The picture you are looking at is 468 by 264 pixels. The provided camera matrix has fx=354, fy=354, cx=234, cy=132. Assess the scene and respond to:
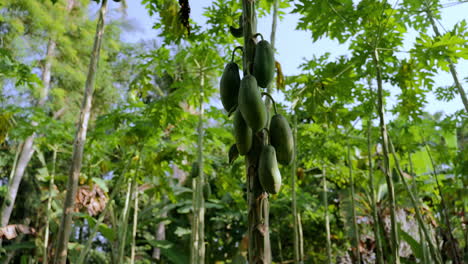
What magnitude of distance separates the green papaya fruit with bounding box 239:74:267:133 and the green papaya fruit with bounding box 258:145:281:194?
80mm

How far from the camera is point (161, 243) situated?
23.9ft

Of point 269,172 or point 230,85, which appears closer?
point 269,172

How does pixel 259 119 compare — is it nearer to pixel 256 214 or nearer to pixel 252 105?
pixel 252 105

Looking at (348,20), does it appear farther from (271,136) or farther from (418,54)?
(271,136)

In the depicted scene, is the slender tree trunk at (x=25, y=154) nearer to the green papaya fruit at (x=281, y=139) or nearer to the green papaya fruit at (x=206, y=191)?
the green papaya fruit at (x=206, y=191)

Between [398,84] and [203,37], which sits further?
[203,37]

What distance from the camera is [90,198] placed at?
603 cm

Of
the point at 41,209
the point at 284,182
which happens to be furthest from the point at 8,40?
the point at 284,182

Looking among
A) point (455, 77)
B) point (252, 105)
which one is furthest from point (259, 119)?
point (455, 77)

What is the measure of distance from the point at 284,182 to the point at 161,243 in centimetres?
319

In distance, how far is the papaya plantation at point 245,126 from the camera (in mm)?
1147

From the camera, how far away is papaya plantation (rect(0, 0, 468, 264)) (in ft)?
3.76

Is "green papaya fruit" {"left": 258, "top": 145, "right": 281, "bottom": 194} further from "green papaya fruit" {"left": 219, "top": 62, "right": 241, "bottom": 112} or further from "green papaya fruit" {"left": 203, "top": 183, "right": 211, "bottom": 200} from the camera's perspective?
"green papaya fruit" {"left": 203, "top": 183, "right": 211, "bottom": 200}

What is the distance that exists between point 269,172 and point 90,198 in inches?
227
